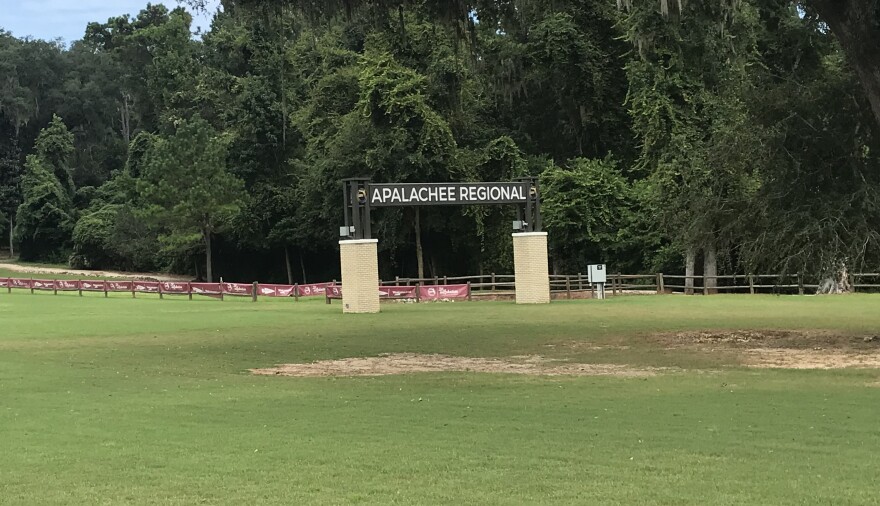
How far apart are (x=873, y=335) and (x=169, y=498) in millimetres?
15128

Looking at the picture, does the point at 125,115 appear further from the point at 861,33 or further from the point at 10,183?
the point at 861,33

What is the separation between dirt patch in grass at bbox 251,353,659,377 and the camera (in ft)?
43.4

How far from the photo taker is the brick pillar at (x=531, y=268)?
1199 inches

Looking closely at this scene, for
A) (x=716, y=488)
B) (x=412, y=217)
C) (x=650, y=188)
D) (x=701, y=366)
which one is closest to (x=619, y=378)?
(x=701, y=366)

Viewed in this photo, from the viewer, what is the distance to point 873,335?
1694 cm

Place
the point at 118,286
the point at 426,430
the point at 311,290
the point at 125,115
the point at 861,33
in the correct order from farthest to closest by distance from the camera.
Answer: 1. the point at 125,115
2. the point at 118,286
3. the point at 311,290
4. the point at 861,33
5. the point at 426,430

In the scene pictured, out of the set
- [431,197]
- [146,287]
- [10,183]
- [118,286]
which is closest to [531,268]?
[431,197]

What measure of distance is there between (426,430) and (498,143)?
36022 millimetres

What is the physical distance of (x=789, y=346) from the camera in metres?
16.0

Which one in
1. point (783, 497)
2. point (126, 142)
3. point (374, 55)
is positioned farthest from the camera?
point (126, 142)

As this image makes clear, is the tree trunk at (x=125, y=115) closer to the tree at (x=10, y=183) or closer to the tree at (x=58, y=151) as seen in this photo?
the tree at (x=58, y=151)

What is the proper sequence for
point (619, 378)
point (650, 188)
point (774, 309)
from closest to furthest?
point (619, 378) → point (774, 309) → point (650, 188)

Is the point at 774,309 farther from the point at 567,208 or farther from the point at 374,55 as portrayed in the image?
the point at 374,55

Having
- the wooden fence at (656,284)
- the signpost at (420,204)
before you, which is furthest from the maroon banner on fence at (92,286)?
the signpost at (420,204)
